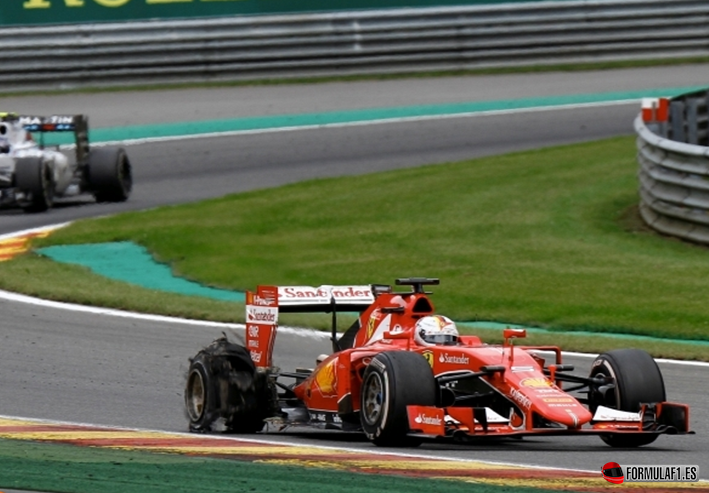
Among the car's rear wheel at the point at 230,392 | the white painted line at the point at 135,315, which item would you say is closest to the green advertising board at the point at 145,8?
the white painted line at the point at 135,315

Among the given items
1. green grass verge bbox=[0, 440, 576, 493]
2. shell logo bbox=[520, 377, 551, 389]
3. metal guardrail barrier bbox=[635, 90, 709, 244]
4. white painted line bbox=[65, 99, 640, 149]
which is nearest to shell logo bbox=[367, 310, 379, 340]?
shell logo bbox=[520, 377, 551, 389]

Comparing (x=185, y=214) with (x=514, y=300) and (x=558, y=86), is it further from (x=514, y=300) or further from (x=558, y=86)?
(x=558, y=86)

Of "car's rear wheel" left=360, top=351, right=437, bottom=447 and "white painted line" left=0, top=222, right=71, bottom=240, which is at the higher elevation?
"white painted line" left=0, top=222, right=71, bottom=240

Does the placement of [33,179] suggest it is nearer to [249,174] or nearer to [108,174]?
[108,174]

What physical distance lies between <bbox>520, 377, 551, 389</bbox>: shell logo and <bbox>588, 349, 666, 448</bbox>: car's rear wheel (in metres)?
0.48

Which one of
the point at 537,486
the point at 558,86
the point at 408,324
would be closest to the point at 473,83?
the point at 558,86

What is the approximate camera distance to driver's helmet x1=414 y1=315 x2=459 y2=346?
29.4 ft

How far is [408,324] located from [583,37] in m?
20.3

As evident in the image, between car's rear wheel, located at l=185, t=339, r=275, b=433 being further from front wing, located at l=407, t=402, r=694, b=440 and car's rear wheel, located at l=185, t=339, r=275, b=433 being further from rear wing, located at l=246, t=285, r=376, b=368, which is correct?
front wing, located at l=407, t=402, r=694, b=440

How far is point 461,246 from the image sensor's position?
17109mm

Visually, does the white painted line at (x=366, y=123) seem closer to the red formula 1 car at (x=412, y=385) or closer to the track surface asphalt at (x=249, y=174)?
the track surface asphalt at (x=249, y=174)

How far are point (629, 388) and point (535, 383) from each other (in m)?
0.65

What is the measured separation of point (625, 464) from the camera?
7.63 metres

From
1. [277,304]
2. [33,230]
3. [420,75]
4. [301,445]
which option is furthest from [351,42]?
[301,445]
